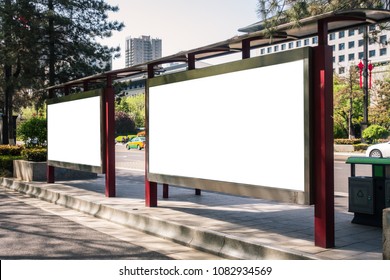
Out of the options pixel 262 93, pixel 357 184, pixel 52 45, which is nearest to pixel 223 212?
pixel 357 184

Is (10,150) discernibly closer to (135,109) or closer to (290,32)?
(290,32)

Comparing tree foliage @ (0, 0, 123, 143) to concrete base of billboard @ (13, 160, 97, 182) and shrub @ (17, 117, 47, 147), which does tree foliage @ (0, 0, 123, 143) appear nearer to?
shrub @ (17, 117, 47, 147)

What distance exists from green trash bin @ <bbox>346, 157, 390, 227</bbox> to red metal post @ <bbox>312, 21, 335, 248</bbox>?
1766 mm

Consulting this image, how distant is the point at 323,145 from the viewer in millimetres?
6246

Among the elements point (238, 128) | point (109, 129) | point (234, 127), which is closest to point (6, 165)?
point (109, 129)

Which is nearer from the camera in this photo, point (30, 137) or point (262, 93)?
point (262, 93)

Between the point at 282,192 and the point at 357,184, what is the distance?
2.08 metres

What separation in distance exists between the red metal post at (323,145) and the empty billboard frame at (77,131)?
691cm

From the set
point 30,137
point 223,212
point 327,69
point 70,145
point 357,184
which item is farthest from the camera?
point 30,137

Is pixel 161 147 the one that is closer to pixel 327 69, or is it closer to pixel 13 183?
pixel 327 69

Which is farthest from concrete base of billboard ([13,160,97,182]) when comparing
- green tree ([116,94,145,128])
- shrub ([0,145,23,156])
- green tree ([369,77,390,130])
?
green tree ([116,94,145,128])

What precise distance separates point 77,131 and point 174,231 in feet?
21.6

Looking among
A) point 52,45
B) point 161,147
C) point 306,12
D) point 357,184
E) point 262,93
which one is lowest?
point 357,184

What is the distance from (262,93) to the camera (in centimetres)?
700
